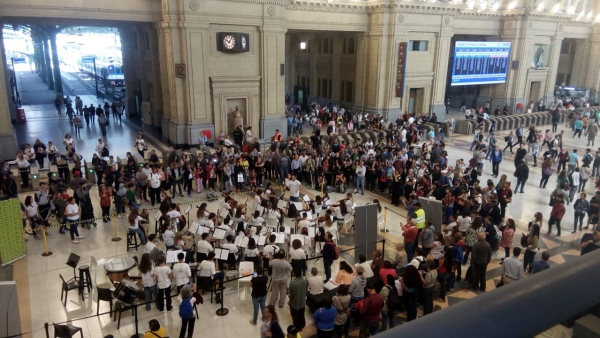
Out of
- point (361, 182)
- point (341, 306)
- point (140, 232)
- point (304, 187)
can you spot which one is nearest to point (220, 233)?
point (140, 232)

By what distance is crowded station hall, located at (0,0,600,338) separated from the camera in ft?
30.6

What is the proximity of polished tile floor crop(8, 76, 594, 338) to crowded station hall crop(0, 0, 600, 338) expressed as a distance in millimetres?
65

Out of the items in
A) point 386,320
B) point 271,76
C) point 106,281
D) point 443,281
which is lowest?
point 106,281

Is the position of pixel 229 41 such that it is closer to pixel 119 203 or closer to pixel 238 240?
pixel 119 203

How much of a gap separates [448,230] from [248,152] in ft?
36.0

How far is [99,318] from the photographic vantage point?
32.9 feet

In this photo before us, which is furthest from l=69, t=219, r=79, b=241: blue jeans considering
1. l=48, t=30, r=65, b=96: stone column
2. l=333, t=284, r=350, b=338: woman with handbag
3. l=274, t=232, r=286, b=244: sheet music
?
l=48, t=30, r=65, b=96: stone column

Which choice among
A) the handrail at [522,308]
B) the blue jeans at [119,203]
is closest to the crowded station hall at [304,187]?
the handrail at [522,308]

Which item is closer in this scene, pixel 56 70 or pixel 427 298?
pixel 427 298

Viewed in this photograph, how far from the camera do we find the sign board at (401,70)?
104 feet

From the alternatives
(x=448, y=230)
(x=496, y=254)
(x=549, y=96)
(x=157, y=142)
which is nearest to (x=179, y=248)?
(x=448, y=230)

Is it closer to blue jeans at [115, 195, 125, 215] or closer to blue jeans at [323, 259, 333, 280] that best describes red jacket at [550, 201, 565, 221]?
blue jeans at [323, 259, 333, 280]

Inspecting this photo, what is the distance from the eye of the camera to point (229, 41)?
24.9m

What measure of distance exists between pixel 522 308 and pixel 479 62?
38609 mm
